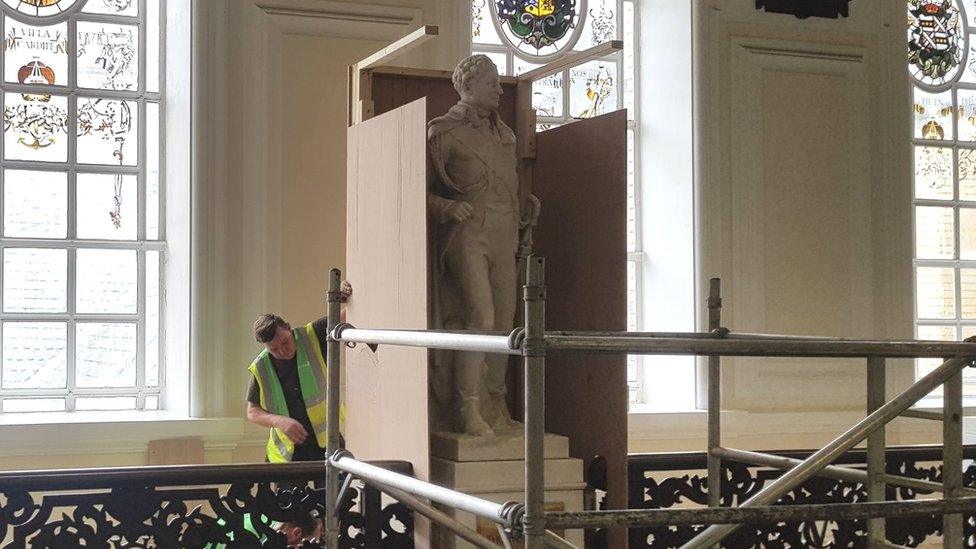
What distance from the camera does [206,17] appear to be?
621 centimetres

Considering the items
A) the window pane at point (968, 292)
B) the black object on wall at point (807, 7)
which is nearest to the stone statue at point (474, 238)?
the black object on wall at point (807, 7)

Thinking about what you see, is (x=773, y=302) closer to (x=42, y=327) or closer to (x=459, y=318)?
(x=459, y=318)

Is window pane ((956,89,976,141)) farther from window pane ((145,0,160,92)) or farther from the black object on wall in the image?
window pane ((145,0,160,92))

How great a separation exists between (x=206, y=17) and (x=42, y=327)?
1.83m

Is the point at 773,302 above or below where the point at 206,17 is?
below

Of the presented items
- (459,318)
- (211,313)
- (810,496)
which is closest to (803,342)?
(459,318)

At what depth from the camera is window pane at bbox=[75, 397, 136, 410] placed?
A: 641 cm

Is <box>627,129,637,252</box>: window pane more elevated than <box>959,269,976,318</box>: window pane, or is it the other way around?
<box>627,129,637,252</box>: window pane

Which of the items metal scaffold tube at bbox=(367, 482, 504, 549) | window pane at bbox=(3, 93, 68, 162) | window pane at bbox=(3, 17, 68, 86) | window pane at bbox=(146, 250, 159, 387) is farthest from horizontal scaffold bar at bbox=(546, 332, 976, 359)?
window pane at bbox=(3, 17, 68, 86)

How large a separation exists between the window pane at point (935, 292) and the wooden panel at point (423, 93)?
4.59 metres

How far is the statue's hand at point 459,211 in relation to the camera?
4.04 metres

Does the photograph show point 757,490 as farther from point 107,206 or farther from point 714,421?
point 107,206

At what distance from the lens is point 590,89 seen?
25.2ft

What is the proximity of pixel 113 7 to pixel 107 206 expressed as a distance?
1089 mm
